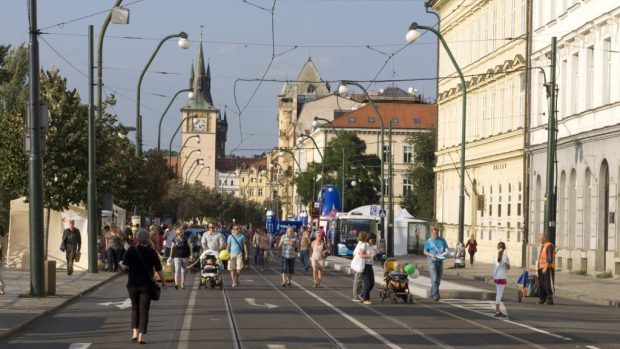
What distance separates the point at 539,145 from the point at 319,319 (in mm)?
34383

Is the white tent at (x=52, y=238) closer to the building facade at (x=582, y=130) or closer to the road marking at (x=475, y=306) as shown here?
the road marking at (x=475, y=306)

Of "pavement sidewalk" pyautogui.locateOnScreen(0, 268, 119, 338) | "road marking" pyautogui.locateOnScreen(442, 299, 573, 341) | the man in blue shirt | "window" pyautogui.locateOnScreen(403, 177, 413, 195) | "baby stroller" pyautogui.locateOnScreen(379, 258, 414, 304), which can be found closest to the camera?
"pavement sidewalk" pyautogui.locateOnScreen(0, 268, 119, 338)

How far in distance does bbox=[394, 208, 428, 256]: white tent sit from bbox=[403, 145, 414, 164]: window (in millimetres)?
55863

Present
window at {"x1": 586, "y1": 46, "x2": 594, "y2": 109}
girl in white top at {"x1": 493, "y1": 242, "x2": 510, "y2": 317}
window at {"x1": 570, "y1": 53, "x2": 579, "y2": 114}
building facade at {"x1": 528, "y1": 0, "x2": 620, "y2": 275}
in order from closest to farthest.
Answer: girl in white top at {"x1": 493, "y1": 242, "x2": 510, "y2": 317}, building facade at {"x1": 528, "y1": 0, "x2": 620, "y2": 275}, window at {"x1": 586, "y1": 46, "x2": 594, "y2": 109}, window at {"x1": 570, "y1": 53, "x2": 579, "y2": 114}

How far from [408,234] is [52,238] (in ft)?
129

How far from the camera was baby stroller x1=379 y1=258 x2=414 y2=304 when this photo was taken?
30078mm

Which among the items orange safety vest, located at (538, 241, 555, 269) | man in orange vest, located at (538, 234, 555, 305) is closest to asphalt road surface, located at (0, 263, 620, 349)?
man in orange vest, located at (538, 234, 555, 305)

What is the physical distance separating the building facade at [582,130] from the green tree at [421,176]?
5827 centimetres

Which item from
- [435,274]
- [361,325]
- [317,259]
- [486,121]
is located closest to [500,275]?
[435,274]

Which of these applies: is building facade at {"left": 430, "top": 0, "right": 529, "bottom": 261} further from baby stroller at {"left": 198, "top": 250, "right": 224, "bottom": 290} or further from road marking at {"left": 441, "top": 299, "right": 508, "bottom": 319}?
road marking at {"left": 441, "top": 299, "right": 508, "bottom": 319}

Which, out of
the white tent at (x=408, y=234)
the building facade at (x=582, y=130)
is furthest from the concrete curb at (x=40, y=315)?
the white tent at (x=408, y=234)

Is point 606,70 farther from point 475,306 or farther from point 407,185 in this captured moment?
point 407,185

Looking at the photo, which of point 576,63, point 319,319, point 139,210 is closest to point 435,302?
point 319,319

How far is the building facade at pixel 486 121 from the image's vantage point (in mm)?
60812
